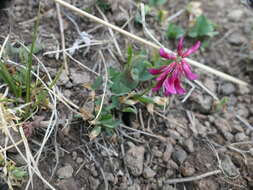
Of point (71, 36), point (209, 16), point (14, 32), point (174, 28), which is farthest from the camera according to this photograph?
point (209, 16)

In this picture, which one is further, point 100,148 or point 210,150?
point 210,150

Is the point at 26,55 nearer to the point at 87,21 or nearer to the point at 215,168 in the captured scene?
the point at 87,21

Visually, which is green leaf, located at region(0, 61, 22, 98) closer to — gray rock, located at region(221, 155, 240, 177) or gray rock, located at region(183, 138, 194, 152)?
gray rock, located at region(183, 138, 194, 152)

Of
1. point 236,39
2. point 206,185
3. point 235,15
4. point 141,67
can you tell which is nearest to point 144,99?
point 141,67

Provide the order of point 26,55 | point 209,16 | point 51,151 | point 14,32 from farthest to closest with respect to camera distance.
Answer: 1. point 209,16
2. point 14,32
3. point 26,55
4. point 51,151

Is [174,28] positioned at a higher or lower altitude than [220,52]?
higher

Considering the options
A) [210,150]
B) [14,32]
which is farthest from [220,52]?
[14,32]

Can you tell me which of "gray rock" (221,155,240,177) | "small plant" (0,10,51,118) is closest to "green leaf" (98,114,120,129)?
"small plant" (0,10,51,118)

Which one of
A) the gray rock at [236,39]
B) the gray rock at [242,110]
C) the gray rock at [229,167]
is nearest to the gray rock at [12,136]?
the gray rock at [229,167]

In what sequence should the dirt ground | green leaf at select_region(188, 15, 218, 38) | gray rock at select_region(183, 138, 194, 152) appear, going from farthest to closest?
green leaf at select_region(188, 15, 218, 38) < gray rock at select_region(183, 138, 194, 152) < the dirt ground

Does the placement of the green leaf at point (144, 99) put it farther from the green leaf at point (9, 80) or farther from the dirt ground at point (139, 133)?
the green leaf at point (9, 80)
